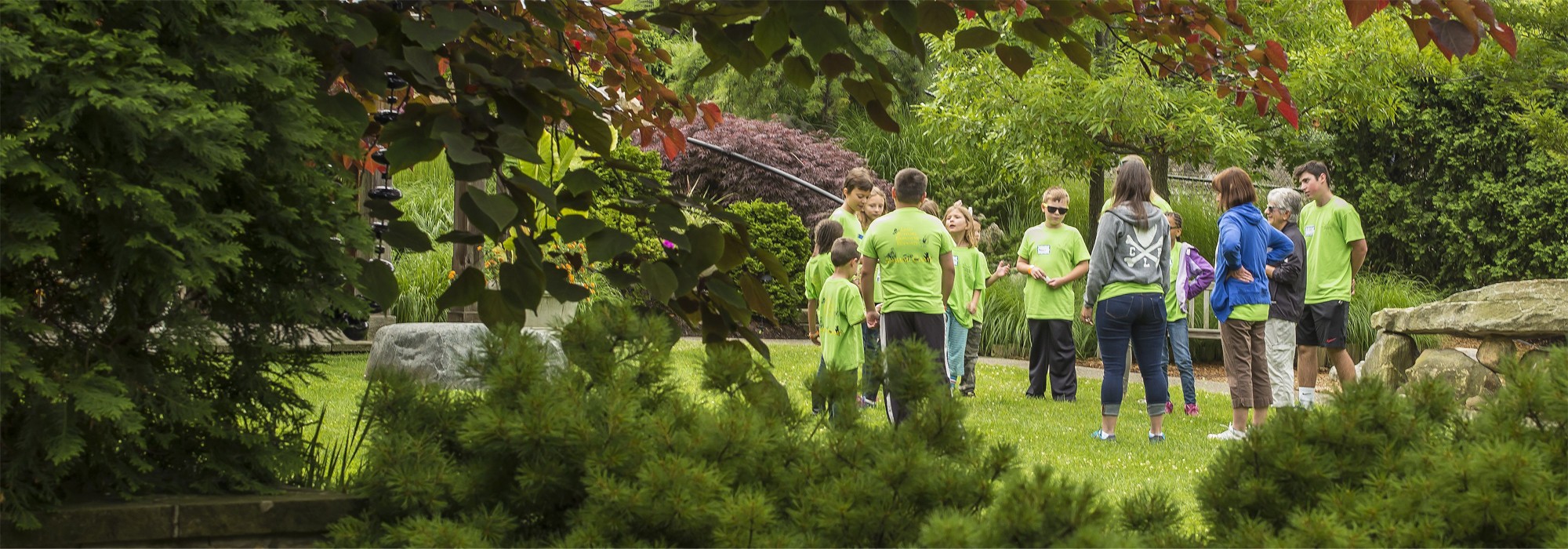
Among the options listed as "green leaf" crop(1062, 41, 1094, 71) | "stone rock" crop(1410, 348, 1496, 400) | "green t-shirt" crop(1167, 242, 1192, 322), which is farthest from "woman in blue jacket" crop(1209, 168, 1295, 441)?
"green leaf" crop(1062, 41, 1094, 71)

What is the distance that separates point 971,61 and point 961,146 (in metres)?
1.17

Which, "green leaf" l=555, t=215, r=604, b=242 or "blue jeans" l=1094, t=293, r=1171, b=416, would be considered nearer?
"green leaf" l=555, t=215, r=604, b=242

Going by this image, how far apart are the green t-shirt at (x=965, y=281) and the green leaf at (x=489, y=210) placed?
7.17 meters

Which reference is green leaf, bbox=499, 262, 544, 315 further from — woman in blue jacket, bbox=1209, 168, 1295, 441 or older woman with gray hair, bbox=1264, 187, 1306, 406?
older woman with gray hair, bbox=1264, 187, 1306, 406

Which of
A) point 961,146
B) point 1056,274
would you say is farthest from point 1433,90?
point 1056,274

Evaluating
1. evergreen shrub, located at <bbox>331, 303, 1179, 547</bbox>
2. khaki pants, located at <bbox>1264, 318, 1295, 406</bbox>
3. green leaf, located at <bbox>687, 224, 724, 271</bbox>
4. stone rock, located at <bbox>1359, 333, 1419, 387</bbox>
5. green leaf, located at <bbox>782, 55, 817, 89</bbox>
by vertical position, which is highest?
green leaf, located at <bbox>782, 55, 817, 89</bbox>

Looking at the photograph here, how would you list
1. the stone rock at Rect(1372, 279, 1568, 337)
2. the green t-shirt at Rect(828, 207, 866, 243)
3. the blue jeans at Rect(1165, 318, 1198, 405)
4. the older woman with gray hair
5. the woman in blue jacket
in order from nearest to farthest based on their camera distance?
1. the woman in blue jacket
2. the older woman with gray hair
3. the green t-shirt at Rect(828, 207, 866, 243)
4. the blue jeans at Rect(1165, 318, 1198, 405)
5. the stone rock at Rect(1372, 279, 1568, 337)

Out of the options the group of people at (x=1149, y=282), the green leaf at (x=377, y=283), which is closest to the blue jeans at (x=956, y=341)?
the group of people at (x=1149, y=282)

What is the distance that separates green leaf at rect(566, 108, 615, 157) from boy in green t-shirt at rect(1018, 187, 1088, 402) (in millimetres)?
6551

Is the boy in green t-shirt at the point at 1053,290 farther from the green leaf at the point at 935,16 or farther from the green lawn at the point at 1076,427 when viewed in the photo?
the green leaf at the point at 935,16

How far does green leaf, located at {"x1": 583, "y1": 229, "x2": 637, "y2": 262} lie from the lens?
2.54 metres

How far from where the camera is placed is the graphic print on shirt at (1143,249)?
7.09 meters

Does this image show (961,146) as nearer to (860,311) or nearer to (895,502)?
(860,311)

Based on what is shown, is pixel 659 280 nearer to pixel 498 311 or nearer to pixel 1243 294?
pixel 498 311
